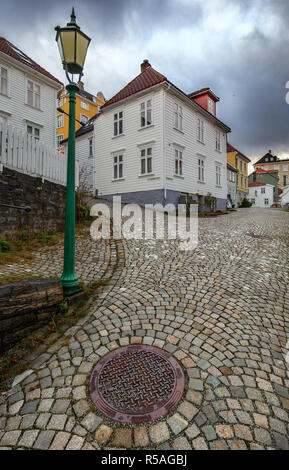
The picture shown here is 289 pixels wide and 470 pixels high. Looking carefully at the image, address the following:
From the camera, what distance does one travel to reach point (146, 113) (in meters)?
15.3

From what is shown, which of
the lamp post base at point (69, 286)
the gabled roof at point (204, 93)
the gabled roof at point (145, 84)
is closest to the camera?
the lamp post base at point (69, 286)

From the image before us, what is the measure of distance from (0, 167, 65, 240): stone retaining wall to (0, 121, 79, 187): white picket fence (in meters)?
0.24

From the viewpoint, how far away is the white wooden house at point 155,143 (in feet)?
48.2

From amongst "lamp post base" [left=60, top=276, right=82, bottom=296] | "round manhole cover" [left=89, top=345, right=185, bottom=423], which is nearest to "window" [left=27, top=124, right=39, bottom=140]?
"lamp post base" [left=60, top=276, right=82, bottom=296]

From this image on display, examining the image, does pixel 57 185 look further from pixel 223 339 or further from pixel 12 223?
pixel 223 339

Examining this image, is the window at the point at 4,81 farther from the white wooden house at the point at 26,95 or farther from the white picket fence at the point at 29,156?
the white picket fence at the point at 29,156

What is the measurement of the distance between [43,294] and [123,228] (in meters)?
6.05

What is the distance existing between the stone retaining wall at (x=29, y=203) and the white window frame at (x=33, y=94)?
1132 cm

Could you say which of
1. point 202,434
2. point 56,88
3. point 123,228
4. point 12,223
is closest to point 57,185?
point 12,223

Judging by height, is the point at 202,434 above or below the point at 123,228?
below

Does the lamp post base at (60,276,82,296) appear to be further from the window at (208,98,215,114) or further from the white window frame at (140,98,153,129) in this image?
the window at (208,98,215,114)

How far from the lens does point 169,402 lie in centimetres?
205

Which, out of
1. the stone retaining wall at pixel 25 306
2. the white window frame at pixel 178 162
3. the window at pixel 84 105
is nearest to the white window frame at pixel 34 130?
the white window frame at pixel 178 162

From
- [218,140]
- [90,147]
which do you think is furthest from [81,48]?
[218,140]
